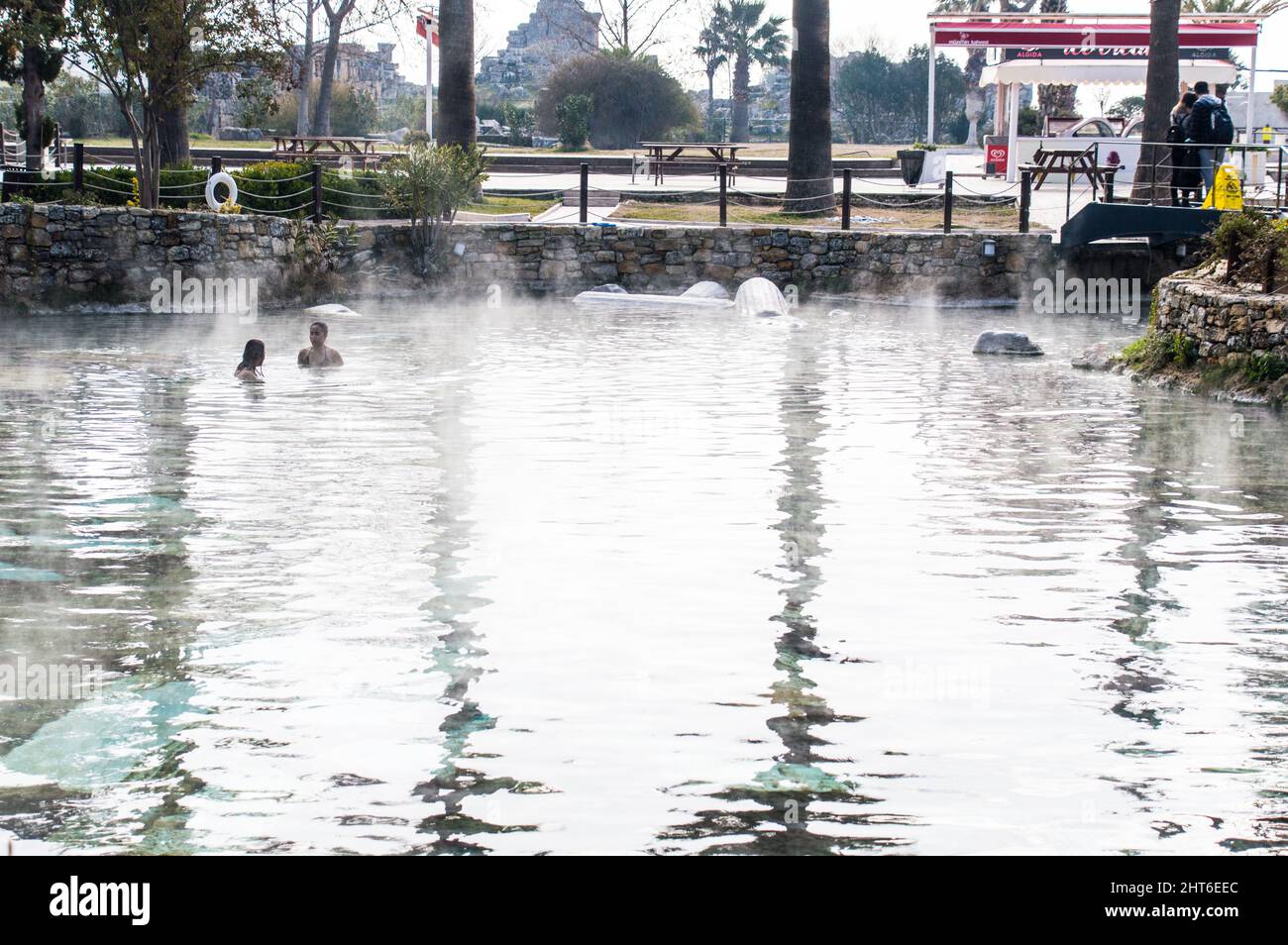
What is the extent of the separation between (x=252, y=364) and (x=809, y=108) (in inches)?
579

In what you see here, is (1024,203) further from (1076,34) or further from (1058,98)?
(1058,98)

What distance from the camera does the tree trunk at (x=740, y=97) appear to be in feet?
211

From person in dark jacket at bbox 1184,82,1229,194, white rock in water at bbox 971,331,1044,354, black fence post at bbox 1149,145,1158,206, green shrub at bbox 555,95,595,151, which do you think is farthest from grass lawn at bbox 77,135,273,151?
white rock in water at bbox 971,331,1044,354

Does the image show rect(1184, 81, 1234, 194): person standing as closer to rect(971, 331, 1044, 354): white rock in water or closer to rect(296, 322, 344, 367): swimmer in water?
rect(971, 331, 1044, 354): white rock in water

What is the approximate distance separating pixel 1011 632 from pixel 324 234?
60.9 feet

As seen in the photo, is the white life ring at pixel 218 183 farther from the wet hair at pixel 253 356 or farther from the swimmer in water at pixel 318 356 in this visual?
the wet hair at pixel 253 356

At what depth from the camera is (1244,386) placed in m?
14.0

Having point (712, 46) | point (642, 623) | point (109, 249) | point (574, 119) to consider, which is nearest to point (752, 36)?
point (712, 46)

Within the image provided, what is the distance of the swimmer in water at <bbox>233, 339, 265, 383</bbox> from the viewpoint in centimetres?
1434

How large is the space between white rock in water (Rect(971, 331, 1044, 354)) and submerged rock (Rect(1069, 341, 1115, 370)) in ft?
2.29

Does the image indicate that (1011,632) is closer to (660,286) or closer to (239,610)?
(239,610)

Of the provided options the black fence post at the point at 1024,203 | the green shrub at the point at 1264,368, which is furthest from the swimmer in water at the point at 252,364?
the black fence post at the point at 1024,203
